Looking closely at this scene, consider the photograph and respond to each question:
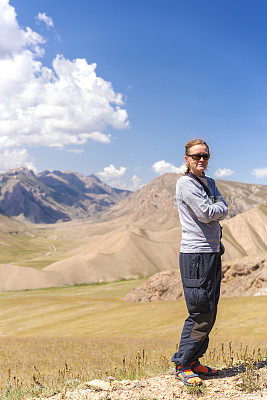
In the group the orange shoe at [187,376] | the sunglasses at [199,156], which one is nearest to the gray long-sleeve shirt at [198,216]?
the sunglasses at [199,156]

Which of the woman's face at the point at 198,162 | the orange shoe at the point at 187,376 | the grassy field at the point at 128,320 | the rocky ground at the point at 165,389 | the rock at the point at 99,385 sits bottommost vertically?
the grassy field at the point at 128,320

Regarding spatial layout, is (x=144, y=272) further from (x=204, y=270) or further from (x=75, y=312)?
(x=204, y=270)

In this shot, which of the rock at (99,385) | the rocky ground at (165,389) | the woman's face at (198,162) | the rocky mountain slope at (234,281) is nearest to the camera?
the rocky ground at (165,389)

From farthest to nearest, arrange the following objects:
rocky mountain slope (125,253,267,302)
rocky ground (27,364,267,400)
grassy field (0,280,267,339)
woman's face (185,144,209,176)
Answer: rocky mountain slope (125,253,267,302) < grassy field (0,280,267,339) < woman's face (185,144,209,176) < rocky ground (27,364,267,400)

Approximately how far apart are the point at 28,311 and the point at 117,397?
1368 inches

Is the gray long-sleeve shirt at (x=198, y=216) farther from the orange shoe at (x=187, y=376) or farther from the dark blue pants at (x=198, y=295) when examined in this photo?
the orange shoe at (x=187, y=376)

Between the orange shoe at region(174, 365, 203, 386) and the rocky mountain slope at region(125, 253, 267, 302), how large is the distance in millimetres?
23588

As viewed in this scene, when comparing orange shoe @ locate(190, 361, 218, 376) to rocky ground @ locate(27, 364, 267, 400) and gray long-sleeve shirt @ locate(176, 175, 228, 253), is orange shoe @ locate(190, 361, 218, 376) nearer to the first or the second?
rocky ground @ locate(27, 364, 267, 400)

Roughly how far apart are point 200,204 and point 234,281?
27604mm

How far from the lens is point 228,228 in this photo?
122250 mm

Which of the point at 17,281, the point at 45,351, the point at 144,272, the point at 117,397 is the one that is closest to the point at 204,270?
the point at 117,397

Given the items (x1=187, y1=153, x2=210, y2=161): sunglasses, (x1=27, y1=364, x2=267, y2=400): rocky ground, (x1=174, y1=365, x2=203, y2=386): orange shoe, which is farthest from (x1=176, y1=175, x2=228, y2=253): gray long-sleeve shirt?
(x1=27, y1=364, x2=267, y2=400): rocky ground

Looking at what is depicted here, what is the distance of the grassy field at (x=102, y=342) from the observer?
A: 19.7 ft

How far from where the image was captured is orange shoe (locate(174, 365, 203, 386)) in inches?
182
